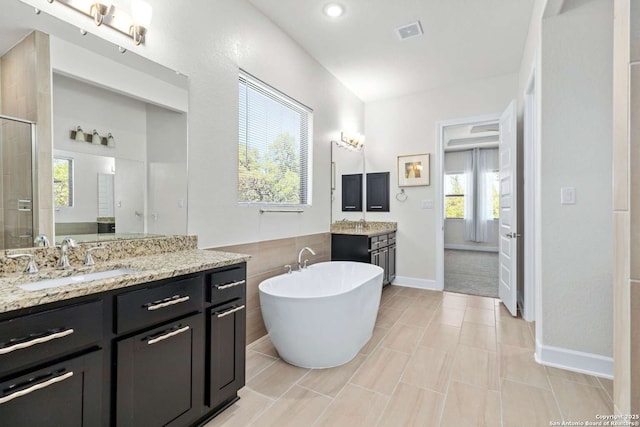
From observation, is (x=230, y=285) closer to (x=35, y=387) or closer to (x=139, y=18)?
(x=35, y=387)

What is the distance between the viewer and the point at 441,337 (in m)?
2.74

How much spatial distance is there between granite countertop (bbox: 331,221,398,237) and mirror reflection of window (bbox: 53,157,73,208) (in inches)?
103

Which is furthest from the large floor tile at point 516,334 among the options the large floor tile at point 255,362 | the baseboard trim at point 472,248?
the baseboard trim at point 472,248

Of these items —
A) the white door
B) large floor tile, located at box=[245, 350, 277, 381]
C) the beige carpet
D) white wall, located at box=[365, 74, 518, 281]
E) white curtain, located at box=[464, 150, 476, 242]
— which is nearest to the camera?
large floor tile, located at box=[245, 350, 277, 381]

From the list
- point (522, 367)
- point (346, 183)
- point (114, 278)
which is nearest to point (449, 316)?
point (522, 367)

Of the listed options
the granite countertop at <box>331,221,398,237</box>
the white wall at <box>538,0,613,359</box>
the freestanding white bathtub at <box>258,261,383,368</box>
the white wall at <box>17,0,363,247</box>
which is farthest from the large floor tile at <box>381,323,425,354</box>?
the white wall at <box>17,0,363,247</box>

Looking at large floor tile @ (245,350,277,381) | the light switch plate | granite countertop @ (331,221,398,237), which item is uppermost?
the light switch plate

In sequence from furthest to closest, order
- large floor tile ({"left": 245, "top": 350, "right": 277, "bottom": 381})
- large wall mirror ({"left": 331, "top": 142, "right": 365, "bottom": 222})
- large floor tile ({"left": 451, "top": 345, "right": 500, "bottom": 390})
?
large wall mirror ({"left": 331, "top": 142, "right": 365, "bottom": 222}), large floor tile ({"left": 245, "top": 350, "right": 277, "bottom": 381}), large floor tile ({"left": 451, "top": 345, "right": 500, "bottom": 390})

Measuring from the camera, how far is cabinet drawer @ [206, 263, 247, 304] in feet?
5.34

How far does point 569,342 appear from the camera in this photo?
7.16 feet

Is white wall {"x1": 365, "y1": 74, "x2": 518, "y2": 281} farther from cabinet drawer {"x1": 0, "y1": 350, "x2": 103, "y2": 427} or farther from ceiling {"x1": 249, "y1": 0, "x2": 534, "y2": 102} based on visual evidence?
cabinet drawer {"x1": 0, "y1": 350, "x2": 103, "y2": 427}

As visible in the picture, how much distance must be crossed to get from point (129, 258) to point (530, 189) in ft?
11.1

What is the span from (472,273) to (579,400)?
12.0 ft

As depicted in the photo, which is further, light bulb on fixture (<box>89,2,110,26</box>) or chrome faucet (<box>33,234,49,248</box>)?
light bulb on fixture (<box>89,2,110,26</box>)
